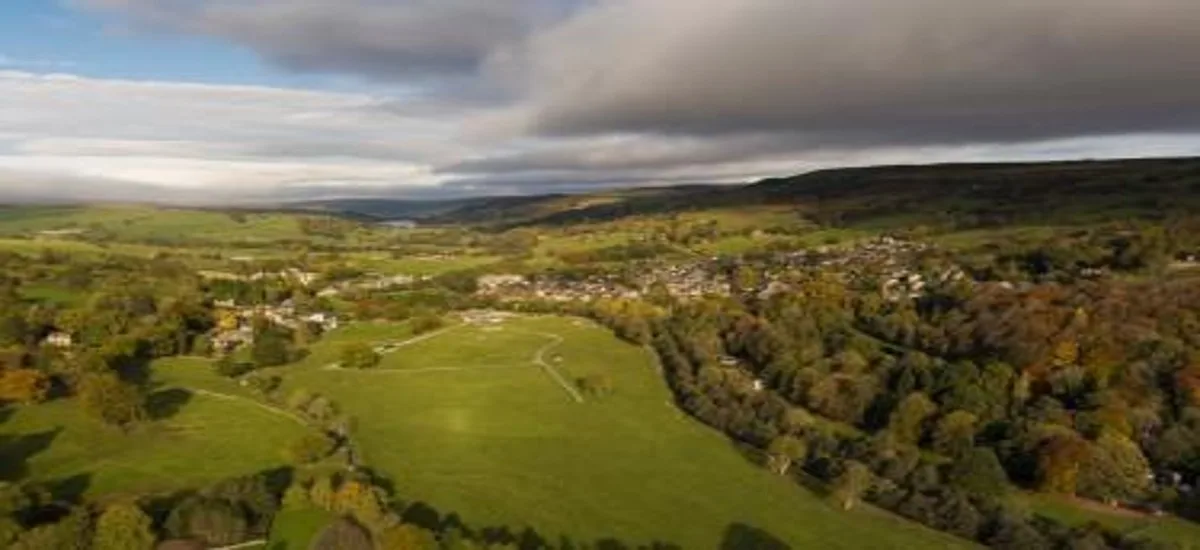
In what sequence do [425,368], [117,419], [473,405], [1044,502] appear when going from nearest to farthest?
[1044,502] → [117,419] → [473,405] → [425,368]

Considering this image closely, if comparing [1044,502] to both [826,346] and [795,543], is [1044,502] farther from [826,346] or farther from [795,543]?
[826,346]

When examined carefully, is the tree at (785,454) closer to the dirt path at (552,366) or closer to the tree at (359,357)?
the dirt path at (552,366)

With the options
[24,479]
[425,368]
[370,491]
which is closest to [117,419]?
[24,479]

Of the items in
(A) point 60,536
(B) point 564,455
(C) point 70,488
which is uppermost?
(A) point 60,536

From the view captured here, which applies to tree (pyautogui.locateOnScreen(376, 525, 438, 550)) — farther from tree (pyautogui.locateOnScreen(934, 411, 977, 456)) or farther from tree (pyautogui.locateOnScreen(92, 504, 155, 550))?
tree (pyautogui.locateOnScreen(934, 411, 977, 456))

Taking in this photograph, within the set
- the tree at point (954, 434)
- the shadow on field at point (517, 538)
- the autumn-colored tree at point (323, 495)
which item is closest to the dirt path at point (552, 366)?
the tree at point (954, 434)

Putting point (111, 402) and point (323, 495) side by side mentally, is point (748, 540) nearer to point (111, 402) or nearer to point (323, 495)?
point (323, 495)

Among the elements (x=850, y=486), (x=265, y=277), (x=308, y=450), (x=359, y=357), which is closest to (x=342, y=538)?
(x=308, y=450)
